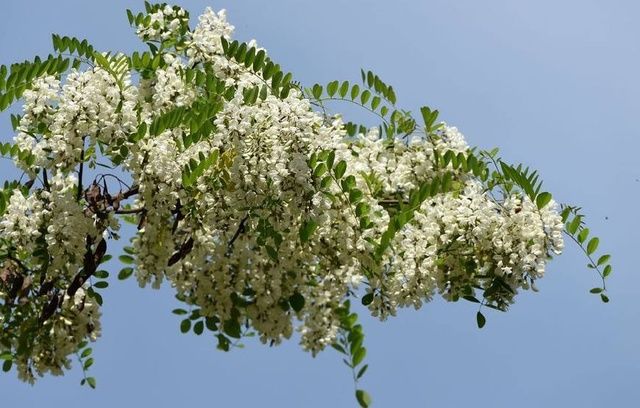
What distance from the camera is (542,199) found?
483cm

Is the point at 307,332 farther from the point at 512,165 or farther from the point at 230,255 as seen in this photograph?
the point at 512,165

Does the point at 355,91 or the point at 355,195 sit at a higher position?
the point at 355,91

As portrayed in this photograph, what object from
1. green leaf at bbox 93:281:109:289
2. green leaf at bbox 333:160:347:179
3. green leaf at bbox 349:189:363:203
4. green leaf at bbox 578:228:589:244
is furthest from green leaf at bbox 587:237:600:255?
green leaf at bbox 93:281:109:289

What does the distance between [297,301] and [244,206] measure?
0.80 meters

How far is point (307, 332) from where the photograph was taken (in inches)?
212

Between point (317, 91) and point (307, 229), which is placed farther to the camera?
point (317, 91)

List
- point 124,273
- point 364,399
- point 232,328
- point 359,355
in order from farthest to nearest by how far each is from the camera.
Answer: point 124,273 < point 232,328 < point 359,355 < point 364,399

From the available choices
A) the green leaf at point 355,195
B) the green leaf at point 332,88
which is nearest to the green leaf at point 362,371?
the green leaf at point 355,195

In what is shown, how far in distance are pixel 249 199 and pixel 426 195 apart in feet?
2.97

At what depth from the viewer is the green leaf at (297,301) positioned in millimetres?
5180

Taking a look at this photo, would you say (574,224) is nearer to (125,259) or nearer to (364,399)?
(364,399)

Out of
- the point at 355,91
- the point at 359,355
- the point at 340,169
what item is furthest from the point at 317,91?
the point at 359,355

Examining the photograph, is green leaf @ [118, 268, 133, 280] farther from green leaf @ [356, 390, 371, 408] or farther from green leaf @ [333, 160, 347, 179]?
green leaf @ [356, 390, 371, 408]

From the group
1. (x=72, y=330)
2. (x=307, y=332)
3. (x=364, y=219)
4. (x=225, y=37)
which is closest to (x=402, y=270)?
(x=364, y=219)
